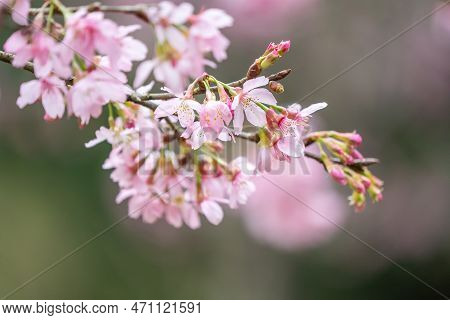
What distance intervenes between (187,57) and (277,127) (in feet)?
0.73

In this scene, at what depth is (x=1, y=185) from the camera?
2.64 m

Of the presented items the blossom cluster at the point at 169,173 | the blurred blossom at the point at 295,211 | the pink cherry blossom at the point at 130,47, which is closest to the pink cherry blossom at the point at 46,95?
the pink cherry blossom at the point at 130,47

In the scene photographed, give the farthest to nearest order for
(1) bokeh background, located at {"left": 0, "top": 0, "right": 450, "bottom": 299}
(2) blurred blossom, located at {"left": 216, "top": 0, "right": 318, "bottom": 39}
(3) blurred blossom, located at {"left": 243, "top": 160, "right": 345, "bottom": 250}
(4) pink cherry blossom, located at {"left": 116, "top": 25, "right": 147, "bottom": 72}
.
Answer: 1. (2) blurred blossom, located at {"left": 216, "top": 0, "right": 318, "bottom": 39}
2. (1) bokeh background, located at {"left": 0, "top": 0, "right": 450, "bottom": 299}
3. (3) blurred blossom, located at {"left": 243, "top": 160, "right": 345, "bottom": 250}
4. (4) pink cherry blossom, located at {"left": 116, "top": 25, "right": 147, "bottom": 72}

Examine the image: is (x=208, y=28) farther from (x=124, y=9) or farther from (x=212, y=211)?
(x=212, y=211)

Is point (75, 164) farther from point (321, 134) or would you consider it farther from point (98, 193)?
point (321, 134)

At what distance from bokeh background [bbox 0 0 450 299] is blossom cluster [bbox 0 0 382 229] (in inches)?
49.0

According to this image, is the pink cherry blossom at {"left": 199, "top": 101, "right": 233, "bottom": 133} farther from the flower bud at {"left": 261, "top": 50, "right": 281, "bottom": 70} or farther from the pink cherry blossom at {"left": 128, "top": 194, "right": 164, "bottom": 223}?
the pink cherry blossom at {"left": 128, "top": 194, "right": 164, "bottom": 223}

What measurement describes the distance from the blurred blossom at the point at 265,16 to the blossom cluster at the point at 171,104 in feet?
5.08

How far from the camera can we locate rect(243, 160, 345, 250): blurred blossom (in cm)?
233

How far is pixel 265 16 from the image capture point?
2.73 meters

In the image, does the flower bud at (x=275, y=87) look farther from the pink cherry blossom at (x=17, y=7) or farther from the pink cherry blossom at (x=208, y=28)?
the pink cherry blossom at (x=17, y=7)

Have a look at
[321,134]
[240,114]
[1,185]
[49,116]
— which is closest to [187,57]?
[240,114]

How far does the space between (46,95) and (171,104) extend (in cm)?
18

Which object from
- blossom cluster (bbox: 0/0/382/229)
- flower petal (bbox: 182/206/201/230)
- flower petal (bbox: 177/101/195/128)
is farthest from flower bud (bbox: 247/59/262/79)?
flower petal (bbox: 182/206/201/230)
